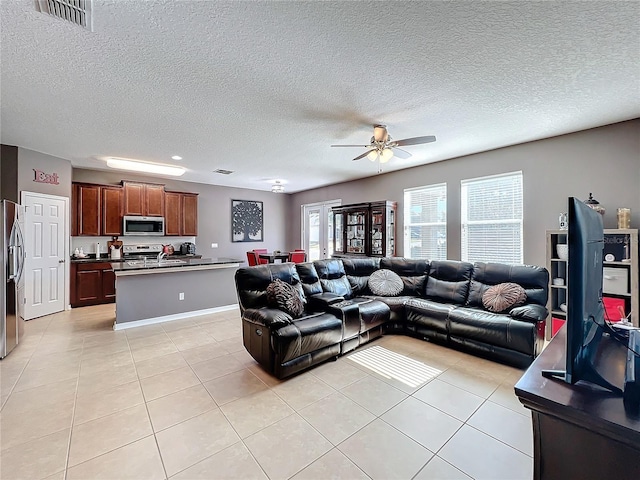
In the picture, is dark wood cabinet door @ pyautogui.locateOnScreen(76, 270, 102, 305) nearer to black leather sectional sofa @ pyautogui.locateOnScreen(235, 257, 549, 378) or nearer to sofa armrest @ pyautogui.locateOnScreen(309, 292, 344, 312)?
black leather sectional sofa @ pyautogui.locateOnScreen(235, 257, 549, 378)

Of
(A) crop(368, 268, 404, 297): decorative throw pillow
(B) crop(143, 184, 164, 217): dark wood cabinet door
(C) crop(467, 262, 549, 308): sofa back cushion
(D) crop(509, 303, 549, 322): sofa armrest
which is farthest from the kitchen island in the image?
(D) crop(509, 303, 549, 322): sofa armrest

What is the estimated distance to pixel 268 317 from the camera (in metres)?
2.75

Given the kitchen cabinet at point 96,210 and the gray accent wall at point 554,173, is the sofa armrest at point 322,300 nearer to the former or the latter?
the gray accent wall at point 554,173

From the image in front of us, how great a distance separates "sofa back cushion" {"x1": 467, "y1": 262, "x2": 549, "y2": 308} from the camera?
3.39 m

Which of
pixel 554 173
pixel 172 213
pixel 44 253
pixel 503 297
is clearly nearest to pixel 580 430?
pixel 503 297

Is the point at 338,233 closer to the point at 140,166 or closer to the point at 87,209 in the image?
the point at 140,166

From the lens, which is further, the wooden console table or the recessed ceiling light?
the recessed ceiling light

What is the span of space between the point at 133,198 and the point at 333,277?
4.79 metres

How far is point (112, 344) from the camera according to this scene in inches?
140

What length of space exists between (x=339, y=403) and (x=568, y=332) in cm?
191

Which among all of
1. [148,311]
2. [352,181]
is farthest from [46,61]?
[352,181]

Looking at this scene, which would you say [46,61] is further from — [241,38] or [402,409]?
[402,409]

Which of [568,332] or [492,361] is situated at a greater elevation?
[568,332]

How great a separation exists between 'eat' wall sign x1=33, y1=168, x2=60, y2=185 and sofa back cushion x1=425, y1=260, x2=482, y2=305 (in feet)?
21.2
